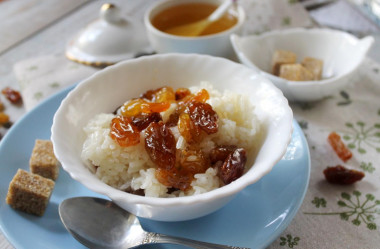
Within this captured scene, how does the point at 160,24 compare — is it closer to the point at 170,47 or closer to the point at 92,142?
the point at 170,47

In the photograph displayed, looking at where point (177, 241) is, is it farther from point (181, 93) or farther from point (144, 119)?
point (181, 93)

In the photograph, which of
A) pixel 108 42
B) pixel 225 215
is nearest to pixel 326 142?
pixel 225 215

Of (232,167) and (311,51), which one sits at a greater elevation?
(232,167)

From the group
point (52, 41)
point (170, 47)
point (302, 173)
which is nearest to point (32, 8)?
point (52, 41)

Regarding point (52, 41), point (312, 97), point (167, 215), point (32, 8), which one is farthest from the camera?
point (32, 8)

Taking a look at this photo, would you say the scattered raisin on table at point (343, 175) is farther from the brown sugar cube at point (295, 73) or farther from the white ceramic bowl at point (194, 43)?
the white ceramic bowl at point (194, 43)
